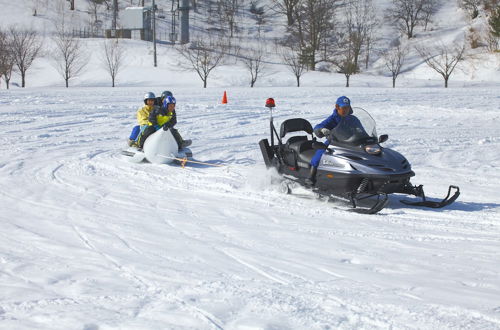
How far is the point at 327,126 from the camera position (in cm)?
837

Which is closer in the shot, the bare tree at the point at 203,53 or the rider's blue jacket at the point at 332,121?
the rider's blue jacket at the point at 332,121

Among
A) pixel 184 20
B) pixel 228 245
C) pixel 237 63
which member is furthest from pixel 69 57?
pixel 228 245

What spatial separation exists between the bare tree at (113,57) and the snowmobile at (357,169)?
3420cm

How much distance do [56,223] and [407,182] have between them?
14.3 ft

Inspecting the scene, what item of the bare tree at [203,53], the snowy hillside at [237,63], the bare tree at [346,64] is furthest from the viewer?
the snowy hillside at [237,63]

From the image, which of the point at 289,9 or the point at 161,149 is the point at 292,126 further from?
the point at 289,9

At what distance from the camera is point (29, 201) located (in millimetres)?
7984

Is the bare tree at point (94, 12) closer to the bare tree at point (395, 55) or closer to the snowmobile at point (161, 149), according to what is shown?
the bare tree at point (395, 55)

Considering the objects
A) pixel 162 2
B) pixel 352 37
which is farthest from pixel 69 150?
pixel 162 2

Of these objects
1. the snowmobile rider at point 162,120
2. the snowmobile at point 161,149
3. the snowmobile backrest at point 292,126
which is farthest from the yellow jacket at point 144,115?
the snowmobile backrest at point 292,126

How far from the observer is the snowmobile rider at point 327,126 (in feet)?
25.8

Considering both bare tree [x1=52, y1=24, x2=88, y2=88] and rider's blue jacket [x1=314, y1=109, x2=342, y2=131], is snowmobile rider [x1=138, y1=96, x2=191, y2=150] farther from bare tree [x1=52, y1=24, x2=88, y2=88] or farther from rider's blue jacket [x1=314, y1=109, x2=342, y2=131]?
bare tree [x1=52, y1=24, x2=88, y2=88]

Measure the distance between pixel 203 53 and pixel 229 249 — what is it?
40179 millimetres

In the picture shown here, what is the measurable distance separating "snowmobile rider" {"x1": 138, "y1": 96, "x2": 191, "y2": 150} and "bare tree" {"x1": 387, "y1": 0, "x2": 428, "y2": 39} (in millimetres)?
49058
